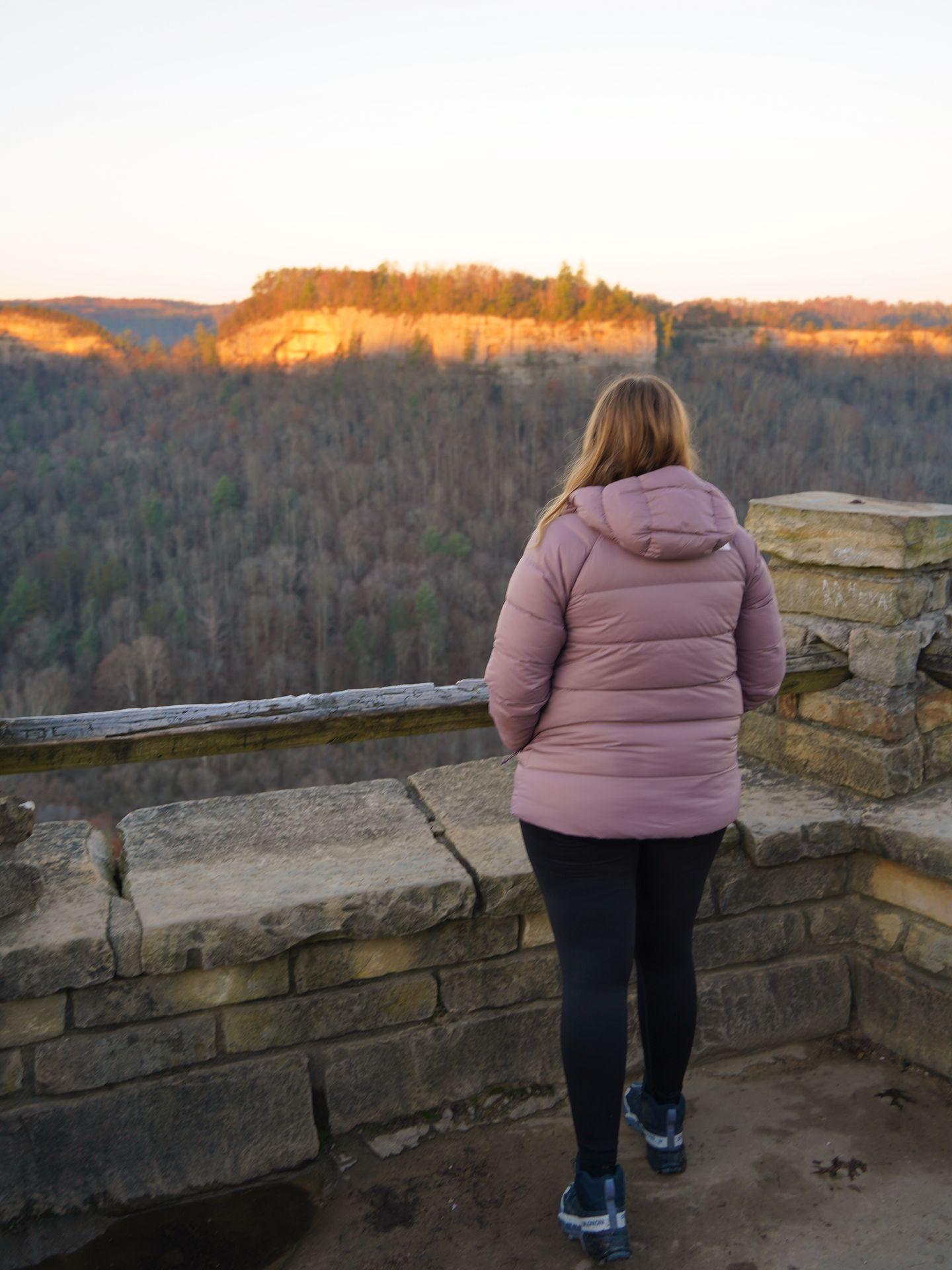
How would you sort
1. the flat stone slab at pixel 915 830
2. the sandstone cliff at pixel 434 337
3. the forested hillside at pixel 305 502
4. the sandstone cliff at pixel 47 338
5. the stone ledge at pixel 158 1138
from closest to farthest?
the stone ledge at pixel 158 1138 < the flat stone slab at pixel 915 830 < the forested hillside at pixel 305 502 < the sandstone cliff at pixel 47 338 < the sandstone cliff at pixel 434 337

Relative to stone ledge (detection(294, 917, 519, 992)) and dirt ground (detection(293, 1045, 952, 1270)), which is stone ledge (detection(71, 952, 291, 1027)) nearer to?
stone ledge (detection(294, 917, 519, 992))

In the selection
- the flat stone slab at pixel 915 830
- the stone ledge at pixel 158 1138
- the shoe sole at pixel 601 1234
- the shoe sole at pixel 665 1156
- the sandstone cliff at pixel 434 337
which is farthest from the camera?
the sandstone cliff at pixel 434 337

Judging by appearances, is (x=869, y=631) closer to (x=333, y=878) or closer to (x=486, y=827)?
(x=486, y=827)

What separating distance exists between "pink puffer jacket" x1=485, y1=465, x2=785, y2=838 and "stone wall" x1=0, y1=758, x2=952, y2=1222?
560 mm

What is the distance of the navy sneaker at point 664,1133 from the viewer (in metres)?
1.98

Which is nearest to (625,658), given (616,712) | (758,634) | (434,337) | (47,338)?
(616,712)

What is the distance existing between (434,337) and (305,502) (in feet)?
73.0

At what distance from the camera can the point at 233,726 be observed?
213 cm

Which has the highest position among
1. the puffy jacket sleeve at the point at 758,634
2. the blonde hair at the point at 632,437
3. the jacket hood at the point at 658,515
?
the blonde hair at the point at 632,437

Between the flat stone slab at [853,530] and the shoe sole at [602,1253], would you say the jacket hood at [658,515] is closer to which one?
the flat stone slab at [853,530]

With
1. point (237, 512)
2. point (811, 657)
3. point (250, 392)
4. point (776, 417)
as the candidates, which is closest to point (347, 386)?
point (250, 392)

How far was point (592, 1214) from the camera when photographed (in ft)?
5.78

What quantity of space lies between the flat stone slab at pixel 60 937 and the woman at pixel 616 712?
2.73ft

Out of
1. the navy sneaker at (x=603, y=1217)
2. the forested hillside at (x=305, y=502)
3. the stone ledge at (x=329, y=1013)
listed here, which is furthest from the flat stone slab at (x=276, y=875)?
the forested hillside at (x=305, y=502)
